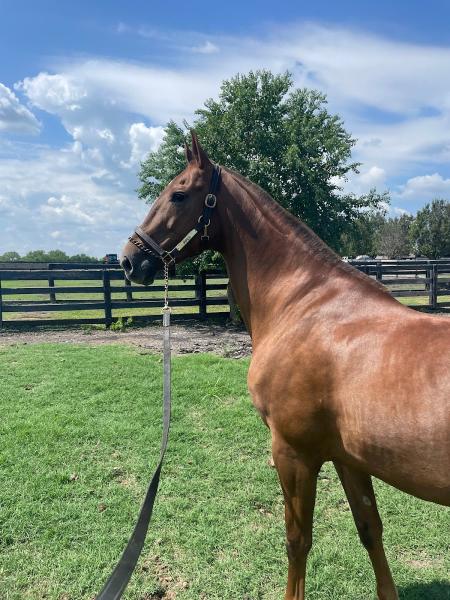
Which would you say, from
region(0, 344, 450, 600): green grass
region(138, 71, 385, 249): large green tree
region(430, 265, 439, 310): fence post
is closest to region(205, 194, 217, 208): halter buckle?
region(0, 344, 450, 600): green grass

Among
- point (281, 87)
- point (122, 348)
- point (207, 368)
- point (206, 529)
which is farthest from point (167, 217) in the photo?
point (281, 87)

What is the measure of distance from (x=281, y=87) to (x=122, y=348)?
27.5 feet

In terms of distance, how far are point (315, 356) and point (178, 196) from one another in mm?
1398

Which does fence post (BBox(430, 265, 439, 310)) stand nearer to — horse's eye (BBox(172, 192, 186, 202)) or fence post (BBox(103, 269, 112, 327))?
fence post (BBox(103, 269, 112, 327))

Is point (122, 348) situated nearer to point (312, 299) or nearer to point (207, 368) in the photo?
point (207, 368)

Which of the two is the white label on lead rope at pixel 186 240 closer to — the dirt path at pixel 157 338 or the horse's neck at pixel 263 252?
the horse's neck at pixel 263 252

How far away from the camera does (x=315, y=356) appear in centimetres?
226

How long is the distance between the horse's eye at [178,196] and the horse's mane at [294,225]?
0.35m

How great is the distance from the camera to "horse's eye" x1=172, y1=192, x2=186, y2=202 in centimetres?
293

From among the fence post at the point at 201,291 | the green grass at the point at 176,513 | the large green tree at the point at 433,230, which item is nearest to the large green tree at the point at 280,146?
the fence post at the point at 201,291

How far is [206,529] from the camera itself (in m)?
3.29

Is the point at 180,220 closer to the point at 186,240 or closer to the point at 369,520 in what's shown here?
the point at 186,240

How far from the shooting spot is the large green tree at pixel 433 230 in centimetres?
5372

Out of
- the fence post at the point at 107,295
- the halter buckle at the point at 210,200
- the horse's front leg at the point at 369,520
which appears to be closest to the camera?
the horse's front leg at the point at 369,520
